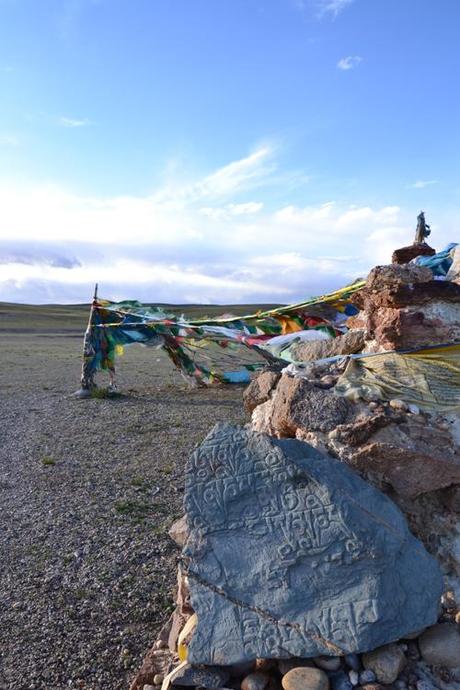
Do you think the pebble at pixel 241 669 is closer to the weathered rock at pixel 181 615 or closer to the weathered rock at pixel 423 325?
the weathered rock at pixel 181 615

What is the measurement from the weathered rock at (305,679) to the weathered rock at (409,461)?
1.44 m

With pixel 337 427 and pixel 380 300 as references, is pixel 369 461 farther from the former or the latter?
pixel 380 300

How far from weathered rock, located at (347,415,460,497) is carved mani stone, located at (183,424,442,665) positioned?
0.27m

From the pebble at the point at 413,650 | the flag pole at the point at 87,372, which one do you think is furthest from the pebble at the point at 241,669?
the flag pole at the point at 87,372

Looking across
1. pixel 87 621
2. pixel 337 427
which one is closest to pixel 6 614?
pixel 87 621

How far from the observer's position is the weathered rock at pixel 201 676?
3.44 m

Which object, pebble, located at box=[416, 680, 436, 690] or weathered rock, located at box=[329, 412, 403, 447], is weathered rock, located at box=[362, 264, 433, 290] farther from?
pebble, located at box=[416, 680, 436, 690]

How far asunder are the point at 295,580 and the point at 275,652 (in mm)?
434

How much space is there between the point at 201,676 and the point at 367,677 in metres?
0.95

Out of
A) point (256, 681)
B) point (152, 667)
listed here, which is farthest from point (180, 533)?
point (256, 681)

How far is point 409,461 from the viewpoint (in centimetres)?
421

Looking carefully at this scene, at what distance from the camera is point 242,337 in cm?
1315

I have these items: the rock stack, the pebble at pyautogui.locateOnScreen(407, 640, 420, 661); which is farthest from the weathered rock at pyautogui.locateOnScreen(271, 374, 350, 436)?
the pebble at pyautogui.locateOnScreen(407, 640, 420, 661)

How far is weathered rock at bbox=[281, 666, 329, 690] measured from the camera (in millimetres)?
3236
